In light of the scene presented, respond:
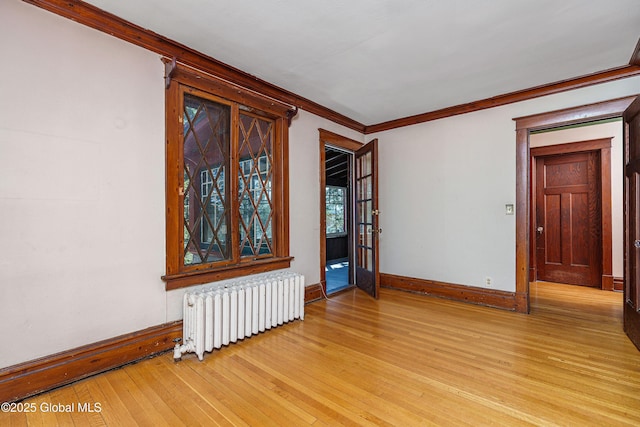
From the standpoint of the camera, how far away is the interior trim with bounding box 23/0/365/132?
6.79 feet

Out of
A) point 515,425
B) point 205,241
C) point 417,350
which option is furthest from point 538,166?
point 205,241

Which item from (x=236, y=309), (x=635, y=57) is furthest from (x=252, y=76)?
(x=635, y=57)

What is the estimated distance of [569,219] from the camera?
194 inches

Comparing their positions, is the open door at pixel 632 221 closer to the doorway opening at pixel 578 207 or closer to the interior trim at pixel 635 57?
the interior trim at pixel 635 57

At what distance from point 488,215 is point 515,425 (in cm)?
271

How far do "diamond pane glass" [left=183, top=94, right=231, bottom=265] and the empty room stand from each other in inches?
0.8

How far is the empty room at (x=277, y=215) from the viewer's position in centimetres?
191

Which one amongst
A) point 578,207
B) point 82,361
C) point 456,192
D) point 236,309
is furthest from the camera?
point 578,207

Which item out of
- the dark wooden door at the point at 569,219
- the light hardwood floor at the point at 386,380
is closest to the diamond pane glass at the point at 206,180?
the light hardwood floor at the point at 386,380

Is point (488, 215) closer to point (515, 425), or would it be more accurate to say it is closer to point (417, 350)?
point (417, 350)

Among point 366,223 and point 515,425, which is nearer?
point 515,425

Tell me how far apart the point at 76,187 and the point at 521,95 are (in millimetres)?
4502

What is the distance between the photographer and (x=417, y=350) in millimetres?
2598

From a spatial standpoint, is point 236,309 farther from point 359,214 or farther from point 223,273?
point 359,214
